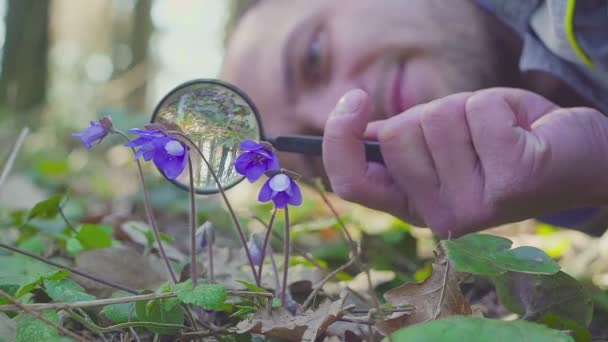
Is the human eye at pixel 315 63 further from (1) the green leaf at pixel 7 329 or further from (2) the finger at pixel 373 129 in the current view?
(1) the green leaf at pixel 7 329

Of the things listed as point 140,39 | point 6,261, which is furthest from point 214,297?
A: point 140,39

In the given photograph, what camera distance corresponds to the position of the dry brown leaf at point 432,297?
879 mm

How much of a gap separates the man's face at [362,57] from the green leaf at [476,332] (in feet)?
5.20

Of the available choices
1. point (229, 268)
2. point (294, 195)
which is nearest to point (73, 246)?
point (229, 268)

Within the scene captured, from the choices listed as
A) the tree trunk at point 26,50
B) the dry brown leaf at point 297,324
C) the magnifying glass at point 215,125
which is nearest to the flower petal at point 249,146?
the magnifying glass at point 215,125

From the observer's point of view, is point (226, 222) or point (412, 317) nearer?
point (412, 317)

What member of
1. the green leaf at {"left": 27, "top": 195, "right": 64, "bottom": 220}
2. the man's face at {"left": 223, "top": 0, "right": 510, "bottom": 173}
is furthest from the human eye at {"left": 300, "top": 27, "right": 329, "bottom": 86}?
the green leaf at {"left": 27, "top": 195, "right": 64, "bottom": 220}

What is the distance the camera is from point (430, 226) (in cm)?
129

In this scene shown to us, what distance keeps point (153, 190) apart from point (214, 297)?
10.0 feet

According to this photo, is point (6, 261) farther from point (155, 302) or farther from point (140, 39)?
point (140, 39)

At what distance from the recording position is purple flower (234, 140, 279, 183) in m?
0.90

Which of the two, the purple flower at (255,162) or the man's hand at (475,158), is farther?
the man's hand at (475,158)

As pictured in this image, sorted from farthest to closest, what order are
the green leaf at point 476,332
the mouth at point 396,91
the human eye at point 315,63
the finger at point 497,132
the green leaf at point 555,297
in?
1. the human eye at point 315,63
2. the mouth at point 396,91
3. the finger at point 497,132
4. the green leaf at point 555,297
5. the green leaf at point 476,332

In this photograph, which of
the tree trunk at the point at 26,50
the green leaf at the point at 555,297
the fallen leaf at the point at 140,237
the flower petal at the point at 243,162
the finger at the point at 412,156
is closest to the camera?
the flower petal at the point at 243,162
